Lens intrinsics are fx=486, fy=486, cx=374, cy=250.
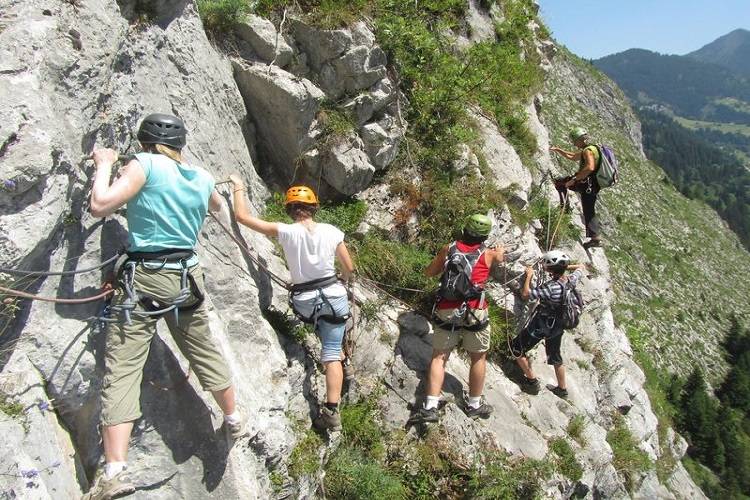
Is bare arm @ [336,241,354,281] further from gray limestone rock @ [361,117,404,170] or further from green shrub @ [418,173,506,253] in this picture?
gray limestone rock @ [361,117,404,170]

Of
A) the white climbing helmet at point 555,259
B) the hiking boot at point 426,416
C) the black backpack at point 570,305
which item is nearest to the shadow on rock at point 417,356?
the hiking boot at point 426,416

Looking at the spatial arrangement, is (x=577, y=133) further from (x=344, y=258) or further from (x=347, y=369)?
(x=347, y=369)

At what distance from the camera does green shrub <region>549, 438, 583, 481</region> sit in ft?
27.7

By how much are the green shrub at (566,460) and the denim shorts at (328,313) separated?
4.75 m

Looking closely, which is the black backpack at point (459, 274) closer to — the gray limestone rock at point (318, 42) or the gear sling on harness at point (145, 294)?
the gear sling on harness at point (145, 294)

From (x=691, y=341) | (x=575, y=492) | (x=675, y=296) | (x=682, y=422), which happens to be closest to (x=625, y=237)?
(x=675, y=296)

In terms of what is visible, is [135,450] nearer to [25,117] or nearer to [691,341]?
[25,117]

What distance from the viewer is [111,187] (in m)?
4.14

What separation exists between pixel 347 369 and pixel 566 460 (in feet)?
14.1

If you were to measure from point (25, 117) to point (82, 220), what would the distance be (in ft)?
3.78

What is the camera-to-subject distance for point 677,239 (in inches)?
3329

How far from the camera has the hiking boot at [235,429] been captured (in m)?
5.36

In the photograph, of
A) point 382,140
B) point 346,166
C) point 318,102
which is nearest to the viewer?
A: point 318,102

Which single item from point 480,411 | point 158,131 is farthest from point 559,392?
point 158,131
